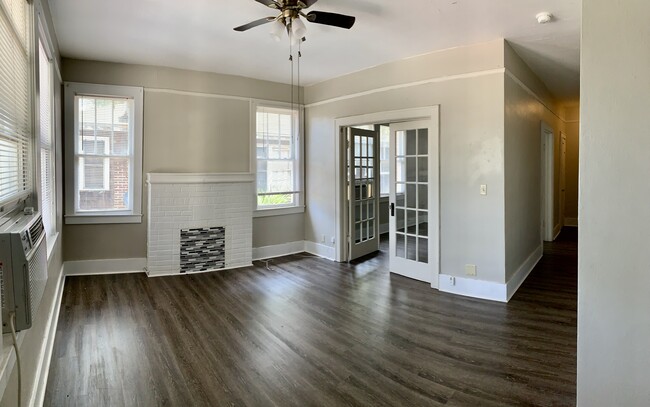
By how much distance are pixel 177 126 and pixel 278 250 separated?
2411 mm

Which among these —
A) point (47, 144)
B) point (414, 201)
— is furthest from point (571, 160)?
point (47, 144)

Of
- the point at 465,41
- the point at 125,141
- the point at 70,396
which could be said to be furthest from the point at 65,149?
the point at 465,41

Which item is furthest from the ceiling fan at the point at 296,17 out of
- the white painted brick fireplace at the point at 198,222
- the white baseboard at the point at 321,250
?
the white baseboard at the point at 321,250

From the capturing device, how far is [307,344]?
2848 mm

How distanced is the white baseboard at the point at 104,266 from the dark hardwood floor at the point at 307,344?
0.20m

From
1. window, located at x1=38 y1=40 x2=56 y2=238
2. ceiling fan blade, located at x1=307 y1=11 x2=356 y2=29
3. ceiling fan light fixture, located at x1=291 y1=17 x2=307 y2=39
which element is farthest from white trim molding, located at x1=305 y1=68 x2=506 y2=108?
window, located at x1=38 y1=40 x2=56 y2=238

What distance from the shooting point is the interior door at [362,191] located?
552 cm

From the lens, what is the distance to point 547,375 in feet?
7.85

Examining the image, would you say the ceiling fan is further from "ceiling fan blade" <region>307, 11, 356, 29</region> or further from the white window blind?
the white window blind

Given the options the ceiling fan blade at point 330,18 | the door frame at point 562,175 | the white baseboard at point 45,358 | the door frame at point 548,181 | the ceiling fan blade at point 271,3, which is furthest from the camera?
the door frame at point 562,175

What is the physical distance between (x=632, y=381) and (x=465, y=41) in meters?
3.39

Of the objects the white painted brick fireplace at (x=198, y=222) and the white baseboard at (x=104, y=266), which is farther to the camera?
the white painted brick fireplace at (x=198, y=222)

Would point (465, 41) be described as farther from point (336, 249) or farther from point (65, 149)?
point (65, 149)

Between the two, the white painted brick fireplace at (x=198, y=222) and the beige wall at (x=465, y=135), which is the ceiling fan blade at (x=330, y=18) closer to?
the beige wall at (x=465, y=135)
